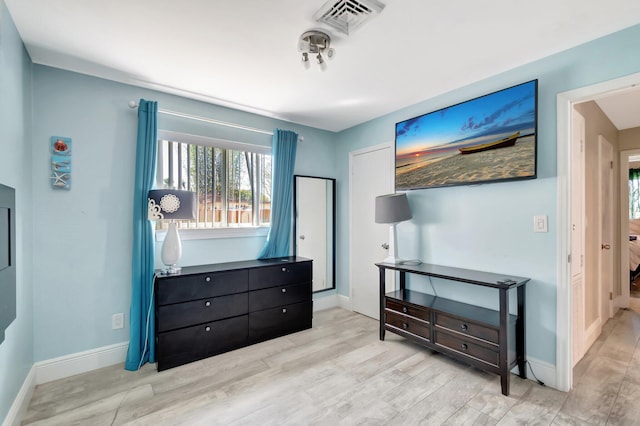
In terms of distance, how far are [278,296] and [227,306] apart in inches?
21.9

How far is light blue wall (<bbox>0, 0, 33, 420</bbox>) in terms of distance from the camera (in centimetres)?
162

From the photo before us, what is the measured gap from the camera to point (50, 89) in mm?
2312

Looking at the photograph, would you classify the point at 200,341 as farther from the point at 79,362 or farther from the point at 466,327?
the point at 466,327

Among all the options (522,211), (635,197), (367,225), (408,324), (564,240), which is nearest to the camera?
(564,240)

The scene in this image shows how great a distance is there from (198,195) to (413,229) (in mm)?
2329

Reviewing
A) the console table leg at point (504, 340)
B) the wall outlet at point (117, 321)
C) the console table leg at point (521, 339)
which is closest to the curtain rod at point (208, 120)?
the wall outlet at point (117, 321)

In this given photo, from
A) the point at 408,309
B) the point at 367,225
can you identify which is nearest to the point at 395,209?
the point at 367,225

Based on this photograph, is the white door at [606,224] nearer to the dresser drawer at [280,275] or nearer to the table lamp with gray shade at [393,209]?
the table lamp with gray shade at [393,209]

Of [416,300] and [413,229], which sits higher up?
[413,229]

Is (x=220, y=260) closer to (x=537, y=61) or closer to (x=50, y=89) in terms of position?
(x=50, y=89)

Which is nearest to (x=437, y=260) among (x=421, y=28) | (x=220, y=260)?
(x=421, y=28)

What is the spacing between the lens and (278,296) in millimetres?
3090

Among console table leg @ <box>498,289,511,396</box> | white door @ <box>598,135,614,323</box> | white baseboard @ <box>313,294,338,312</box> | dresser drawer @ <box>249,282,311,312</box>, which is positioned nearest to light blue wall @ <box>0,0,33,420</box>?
dresser drawer @ <box>249,282,311,312</box>

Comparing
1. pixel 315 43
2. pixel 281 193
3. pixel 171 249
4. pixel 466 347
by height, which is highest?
pixel 315 43
